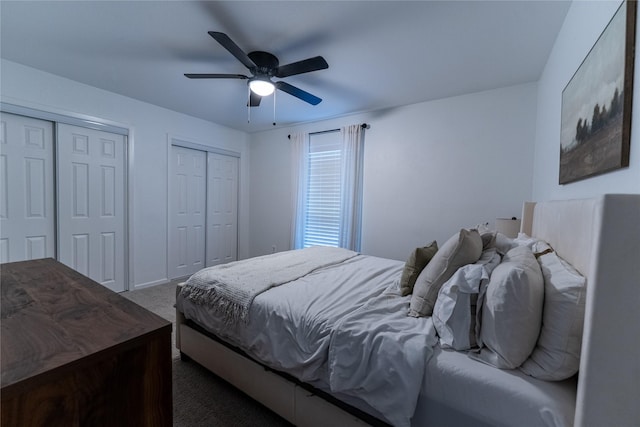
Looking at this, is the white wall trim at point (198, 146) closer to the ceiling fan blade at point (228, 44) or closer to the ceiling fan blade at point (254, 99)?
the ceiling fan blade at point (254, 99)

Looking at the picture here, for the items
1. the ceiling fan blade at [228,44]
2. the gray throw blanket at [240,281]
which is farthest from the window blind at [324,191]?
the ceiling fan blade at [228,44]

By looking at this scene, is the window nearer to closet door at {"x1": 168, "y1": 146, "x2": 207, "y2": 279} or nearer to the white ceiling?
the white ceiling

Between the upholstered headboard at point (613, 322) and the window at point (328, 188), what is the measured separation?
2967mm

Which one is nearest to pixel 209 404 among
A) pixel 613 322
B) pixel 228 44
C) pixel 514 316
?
pixel 514 316

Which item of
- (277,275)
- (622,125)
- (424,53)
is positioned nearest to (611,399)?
(622,125)

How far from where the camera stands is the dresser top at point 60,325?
2.02 feet

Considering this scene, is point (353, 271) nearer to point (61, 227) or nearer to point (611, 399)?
point (611, 399)

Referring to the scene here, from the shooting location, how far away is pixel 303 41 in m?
2.07

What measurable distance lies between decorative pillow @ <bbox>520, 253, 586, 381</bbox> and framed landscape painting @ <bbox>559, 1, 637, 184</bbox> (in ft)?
1.71

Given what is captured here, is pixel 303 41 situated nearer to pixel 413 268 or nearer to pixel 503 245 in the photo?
pixel 413 268

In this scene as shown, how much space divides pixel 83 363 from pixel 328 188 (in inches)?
139

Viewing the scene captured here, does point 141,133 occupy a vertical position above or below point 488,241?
above

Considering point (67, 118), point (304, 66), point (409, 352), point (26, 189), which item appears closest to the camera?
point (409, 352)

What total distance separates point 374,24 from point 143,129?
10.3 ft
